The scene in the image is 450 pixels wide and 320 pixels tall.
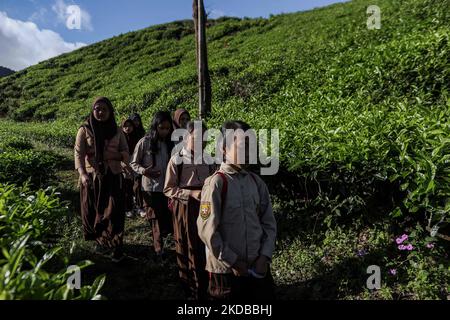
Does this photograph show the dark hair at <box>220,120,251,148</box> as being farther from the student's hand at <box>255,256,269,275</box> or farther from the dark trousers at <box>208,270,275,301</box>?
the dark trousers at <box>208,270,275,301</box>

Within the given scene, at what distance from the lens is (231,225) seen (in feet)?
8.20

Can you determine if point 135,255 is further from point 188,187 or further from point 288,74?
point 288,74

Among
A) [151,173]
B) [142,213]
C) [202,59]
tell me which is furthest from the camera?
[202,59]

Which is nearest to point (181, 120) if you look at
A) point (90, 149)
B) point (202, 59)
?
point (90, 149)

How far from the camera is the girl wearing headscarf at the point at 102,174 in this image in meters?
4.45

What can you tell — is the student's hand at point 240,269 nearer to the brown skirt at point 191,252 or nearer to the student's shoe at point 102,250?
the brown skirt at point 191,252

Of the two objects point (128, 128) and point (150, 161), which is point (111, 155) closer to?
point (150, 161)

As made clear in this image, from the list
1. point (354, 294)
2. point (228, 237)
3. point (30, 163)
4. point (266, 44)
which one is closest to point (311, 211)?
point (354, 294)

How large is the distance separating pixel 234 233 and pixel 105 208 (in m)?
2.60

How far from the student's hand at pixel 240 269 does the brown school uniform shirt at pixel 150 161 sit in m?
2.42

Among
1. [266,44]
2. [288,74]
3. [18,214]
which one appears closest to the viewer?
[18,214]

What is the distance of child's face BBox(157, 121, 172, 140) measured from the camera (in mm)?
4675

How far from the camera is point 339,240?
4.22 meters
